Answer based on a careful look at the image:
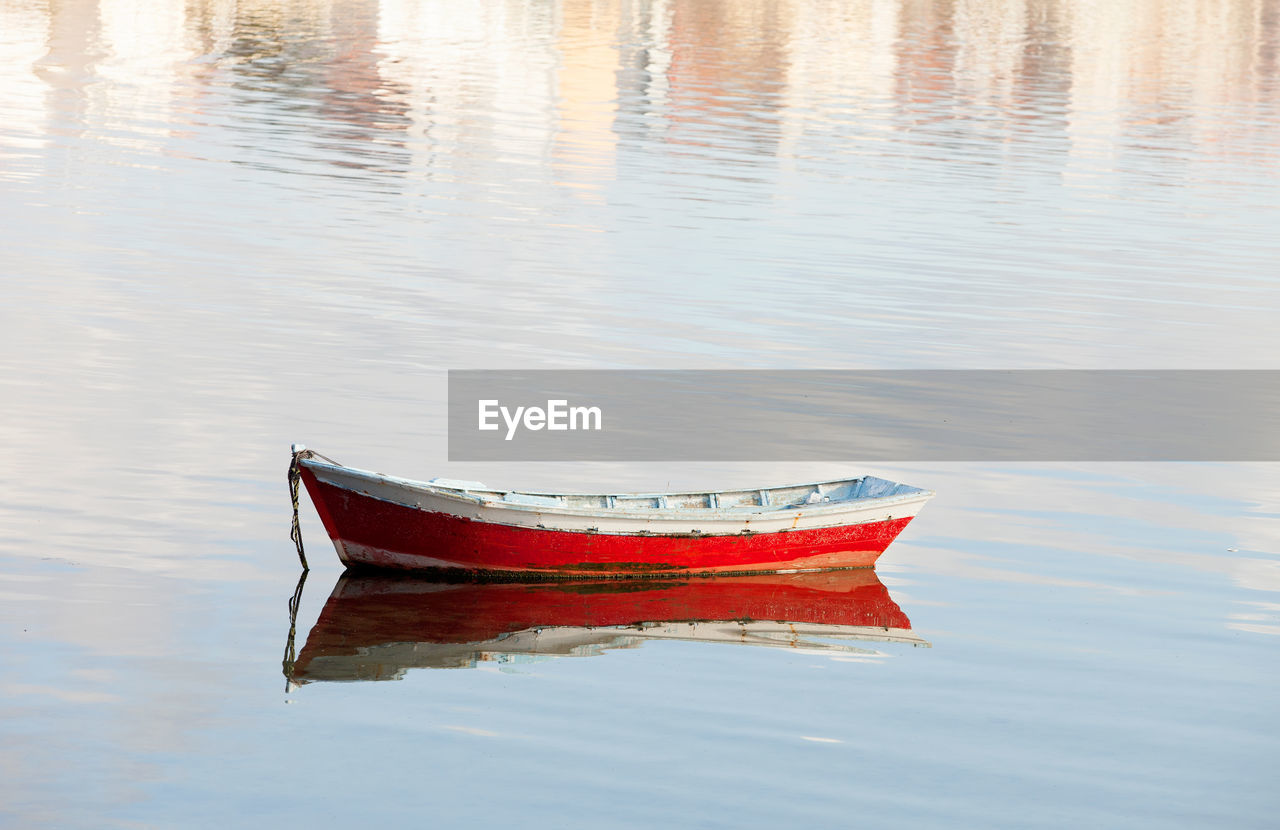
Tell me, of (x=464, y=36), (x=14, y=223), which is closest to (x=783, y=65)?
(x=464, y=36)

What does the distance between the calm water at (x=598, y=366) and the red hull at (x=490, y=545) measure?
2.20 feet

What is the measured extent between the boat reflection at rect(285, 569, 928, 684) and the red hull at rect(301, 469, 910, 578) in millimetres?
186

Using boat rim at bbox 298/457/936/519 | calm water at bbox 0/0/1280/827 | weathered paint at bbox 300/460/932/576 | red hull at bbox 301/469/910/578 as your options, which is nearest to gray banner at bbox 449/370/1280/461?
calm water at bbox 0/0/1280/827

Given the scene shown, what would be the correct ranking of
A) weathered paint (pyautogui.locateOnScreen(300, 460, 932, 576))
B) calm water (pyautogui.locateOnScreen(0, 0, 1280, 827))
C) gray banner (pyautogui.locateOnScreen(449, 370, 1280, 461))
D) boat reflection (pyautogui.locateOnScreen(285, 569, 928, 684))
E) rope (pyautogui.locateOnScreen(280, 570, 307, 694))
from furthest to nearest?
1. gray banner (pyautogui.locateOnScreen(449, 370, 1280, 461))
2. weathered paint (pyautogui.locateOnScreen(300, 460, 932, 576))
3. boat reflection (pyautogui.locateOnScreen(285, 569, 928, 684))
4. rope (pyautogui.locateOnScreen(280, 570, 307, 694))
5. calm water (pyautogui.locateOnScreen(0, 0, 1280, 827))

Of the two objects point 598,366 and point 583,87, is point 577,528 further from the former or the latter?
point 583,87

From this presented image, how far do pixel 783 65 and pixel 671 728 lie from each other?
252ft

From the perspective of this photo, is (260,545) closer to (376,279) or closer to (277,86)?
(376,279)

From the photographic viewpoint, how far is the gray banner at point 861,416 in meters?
25.2

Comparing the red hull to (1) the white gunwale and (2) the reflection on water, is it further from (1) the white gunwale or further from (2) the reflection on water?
(2) the reflection on water

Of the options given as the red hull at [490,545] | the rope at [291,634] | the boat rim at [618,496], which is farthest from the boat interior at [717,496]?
the rope at [291,634]

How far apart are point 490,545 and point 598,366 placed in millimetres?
10423

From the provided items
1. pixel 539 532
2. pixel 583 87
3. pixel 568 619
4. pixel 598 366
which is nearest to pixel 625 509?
pixel 539 532

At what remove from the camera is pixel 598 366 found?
29500mm

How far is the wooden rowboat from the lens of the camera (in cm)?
1919
